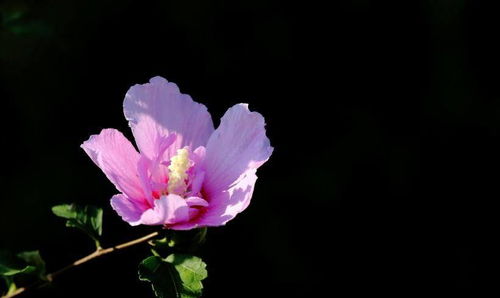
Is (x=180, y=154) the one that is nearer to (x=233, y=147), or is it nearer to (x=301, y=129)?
(x=233, y=147)

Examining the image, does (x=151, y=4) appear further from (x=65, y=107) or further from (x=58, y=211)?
(x=58, y=211)

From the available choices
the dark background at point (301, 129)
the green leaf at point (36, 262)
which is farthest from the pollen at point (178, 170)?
the dark background at point (301, 129)

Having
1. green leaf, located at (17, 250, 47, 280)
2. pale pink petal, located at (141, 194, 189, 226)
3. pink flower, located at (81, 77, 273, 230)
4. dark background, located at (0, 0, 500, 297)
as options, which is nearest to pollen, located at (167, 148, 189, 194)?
pink flower, located at (81, 77, 273, 230)

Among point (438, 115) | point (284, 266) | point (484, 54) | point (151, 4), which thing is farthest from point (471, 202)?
point (151, 4)

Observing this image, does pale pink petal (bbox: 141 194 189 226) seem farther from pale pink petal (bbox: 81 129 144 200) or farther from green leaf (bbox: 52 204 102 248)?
green leaf (bbox: 52 204 102 248)

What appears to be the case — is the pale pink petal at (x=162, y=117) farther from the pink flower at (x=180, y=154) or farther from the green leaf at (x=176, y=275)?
the green leaf at (x=176, y=275)

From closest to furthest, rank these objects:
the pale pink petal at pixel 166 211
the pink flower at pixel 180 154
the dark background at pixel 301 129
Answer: the pale pink petal at pixel 166 211 < the pink flower at pixel 180 154 < the dark background at pixel 301 129
